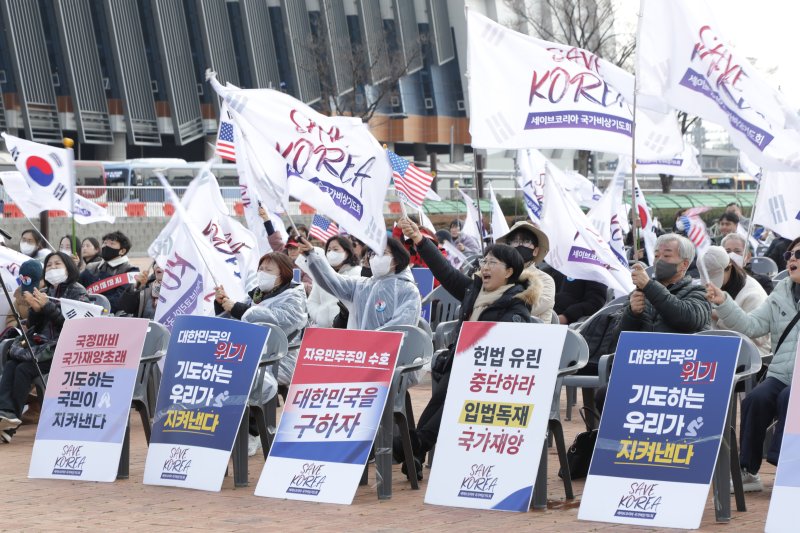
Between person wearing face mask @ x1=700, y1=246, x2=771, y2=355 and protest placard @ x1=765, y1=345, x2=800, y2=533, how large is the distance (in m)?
2.42

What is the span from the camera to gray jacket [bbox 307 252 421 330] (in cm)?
920

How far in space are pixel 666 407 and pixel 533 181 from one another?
37.7 ft

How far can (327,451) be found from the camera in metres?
7.90

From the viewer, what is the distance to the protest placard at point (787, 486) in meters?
6.50

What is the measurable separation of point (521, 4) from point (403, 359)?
58.1 metres

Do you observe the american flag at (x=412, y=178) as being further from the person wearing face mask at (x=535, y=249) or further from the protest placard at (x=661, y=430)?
the protest placard at (x=661, y=430)

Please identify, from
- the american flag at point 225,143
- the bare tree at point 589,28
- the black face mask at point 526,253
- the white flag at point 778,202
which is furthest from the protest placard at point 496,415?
the bare tree at point 589,28

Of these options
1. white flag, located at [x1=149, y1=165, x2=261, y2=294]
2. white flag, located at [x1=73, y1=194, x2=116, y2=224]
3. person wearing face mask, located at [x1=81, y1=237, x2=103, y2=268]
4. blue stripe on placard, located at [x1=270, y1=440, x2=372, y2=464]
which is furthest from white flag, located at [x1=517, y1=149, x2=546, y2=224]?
blue stripe on placard, located at [x1=270, y1=440, x2=372, y2=464]

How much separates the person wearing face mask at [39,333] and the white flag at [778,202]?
6.10m

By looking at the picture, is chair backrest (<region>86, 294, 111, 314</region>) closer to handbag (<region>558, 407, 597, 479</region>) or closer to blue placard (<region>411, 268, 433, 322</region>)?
blue placard (<region>411, 268, 433, 322</region>)

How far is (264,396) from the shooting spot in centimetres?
927

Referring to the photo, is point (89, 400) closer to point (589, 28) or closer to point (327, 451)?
point (327, 451)

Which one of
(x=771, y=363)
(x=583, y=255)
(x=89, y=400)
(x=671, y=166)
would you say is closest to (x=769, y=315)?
(x=771, y=363)

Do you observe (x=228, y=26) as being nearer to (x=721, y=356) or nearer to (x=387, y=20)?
(x=387, y=20)
